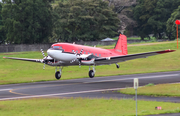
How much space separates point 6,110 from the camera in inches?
948

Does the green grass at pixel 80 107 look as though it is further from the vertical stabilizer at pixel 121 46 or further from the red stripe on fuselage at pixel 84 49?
the vertical stabilizer at pixel 121 46

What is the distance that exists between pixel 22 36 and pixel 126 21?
60.8 meters

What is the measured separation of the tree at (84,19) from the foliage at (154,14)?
31.1 meters

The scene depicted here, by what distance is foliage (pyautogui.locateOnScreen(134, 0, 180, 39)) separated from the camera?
13350 centimetres

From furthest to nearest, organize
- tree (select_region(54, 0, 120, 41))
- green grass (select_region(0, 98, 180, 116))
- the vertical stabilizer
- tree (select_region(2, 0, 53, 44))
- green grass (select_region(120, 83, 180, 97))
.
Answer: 1. tree (select_region(54, 0, 120, 41))
2. tree (select_region(2, 0, 53, 44))
3. the vertical stabilizer
4. green grass (select_region(120, 83, 180, 97))
5. green grass (select_region(0, 98, 180, 116))

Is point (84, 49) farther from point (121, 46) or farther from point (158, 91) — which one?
point (158, 91)

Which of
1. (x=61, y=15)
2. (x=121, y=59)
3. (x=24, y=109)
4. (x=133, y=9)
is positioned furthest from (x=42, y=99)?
(x=133, y=9)

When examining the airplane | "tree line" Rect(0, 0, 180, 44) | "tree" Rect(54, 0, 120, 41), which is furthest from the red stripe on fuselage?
"tree" Rect(54, 0, 120, 41)

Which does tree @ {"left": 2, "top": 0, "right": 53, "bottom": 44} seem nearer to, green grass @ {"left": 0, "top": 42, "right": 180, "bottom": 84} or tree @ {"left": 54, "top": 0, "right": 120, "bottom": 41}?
tree @ {"left": 54, "top": 0, "right": 120, "bottom": 41}

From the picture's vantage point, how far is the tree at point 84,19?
4031 inches

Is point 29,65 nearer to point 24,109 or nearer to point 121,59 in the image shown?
point 121,59

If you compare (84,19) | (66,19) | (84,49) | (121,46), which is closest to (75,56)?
(84,49)

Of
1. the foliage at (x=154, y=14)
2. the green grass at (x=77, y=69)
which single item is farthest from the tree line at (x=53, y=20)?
the foliage at (x=154, y=14)

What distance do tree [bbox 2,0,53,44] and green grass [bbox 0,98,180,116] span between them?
66352 millimetres
